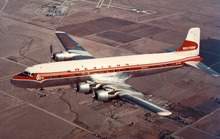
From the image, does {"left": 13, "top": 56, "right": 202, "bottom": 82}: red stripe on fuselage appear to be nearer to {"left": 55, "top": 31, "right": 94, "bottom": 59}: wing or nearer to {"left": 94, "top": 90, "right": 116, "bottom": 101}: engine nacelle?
{"left": 94, "top": 90, "right": 116, "bottom": 101}: engine nacelle

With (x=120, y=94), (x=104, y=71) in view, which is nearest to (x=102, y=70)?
(x=104, y=71)

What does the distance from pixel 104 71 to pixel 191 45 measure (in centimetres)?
1795

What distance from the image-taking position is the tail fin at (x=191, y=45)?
183 ft

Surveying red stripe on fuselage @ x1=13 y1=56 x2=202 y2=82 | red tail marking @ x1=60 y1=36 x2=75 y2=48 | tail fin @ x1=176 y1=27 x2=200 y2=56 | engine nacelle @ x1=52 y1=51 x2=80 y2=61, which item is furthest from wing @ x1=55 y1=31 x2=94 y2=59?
tail fin @ x1=176 y1=27 x2=200 y2=56

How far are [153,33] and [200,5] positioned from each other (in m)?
42.0

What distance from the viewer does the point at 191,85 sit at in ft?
194

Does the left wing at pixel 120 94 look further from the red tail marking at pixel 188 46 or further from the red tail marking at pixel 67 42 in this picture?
the red tail marking at pixel 188 46

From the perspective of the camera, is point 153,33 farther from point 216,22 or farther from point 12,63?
point 12,63

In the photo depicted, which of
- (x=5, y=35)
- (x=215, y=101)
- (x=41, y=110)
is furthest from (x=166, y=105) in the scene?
(x=5, y=35)

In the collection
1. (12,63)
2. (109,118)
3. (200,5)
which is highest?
(200,5)

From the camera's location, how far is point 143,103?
3972 cm

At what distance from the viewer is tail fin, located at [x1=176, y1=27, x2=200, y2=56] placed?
55.6 meters

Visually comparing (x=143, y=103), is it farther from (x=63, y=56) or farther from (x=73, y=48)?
(x=73, y=48)

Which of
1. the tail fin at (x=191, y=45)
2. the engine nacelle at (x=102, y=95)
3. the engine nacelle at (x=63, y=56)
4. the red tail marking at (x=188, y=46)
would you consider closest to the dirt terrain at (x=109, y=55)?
the engine nacelle at (x=102, y=95)
